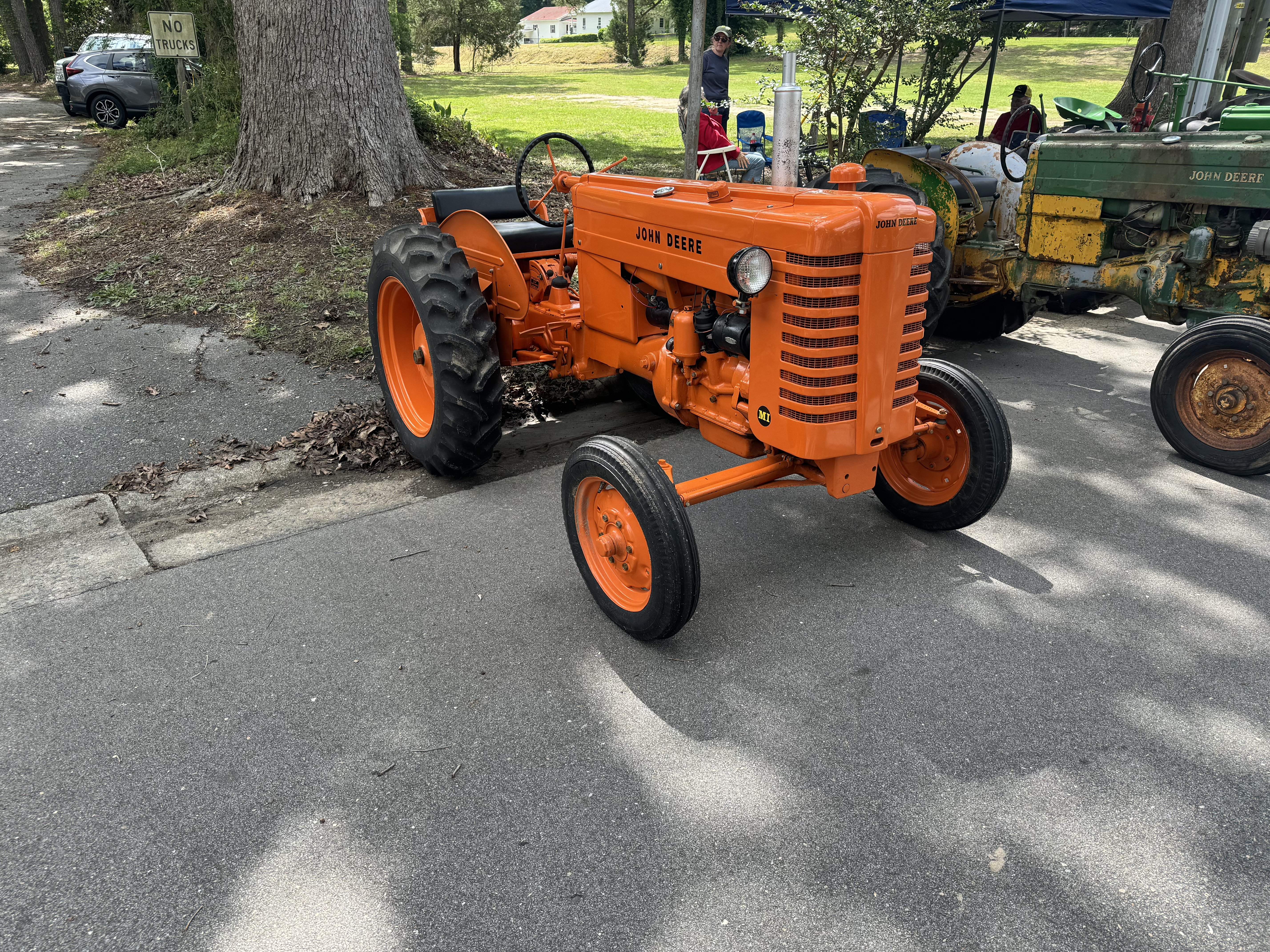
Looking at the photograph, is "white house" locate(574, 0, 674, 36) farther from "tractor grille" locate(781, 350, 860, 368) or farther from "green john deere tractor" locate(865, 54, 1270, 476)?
"tractor grille" locate(781, 350, 860, 368)

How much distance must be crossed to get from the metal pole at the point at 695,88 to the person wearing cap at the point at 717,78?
1.22m

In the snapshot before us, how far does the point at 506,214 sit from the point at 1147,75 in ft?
15.7

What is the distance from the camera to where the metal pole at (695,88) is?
6.43 metres

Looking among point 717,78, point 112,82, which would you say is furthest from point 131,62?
point 717,78

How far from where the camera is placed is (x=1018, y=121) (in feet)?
25.0

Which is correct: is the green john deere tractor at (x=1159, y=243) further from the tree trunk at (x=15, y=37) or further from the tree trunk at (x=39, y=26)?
the tree trunk at (x=39, y=26)

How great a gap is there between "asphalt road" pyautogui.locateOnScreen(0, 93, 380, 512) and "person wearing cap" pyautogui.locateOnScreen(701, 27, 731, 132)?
5.46 metres

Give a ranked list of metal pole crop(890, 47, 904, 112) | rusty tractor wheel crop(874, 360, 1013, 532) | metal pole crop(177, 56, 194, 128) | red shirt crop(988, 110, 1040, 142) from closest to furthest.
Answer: rusty tractor wheel crop(874, 360, 1013, 532) → red shirt crop(988, 110, 1040, 142) → metal pole crop(890, 47, 904, 112) → metal pole crop(177, 56, 194, 128)

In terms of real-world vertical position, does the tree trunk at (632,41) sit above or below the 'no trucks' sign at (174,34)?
above

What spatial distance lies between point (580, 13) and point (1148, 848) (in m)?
104

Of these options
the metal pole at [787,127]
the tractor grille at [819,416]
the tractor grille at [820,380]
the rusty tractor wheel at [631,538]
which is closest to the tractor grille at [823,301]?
the tractor grille at [820,380]

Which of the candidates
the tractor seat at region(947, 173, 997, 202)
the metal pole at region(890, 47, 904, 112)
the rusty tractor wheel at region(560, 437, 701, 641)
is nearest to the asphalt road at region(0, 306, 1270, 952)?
the rusty tractor wheel at region(560, 437, 701, 641)

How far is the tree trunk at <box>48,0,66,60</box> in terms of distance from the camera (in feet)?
86.7

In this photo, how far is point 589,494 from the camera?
3.10 metres
